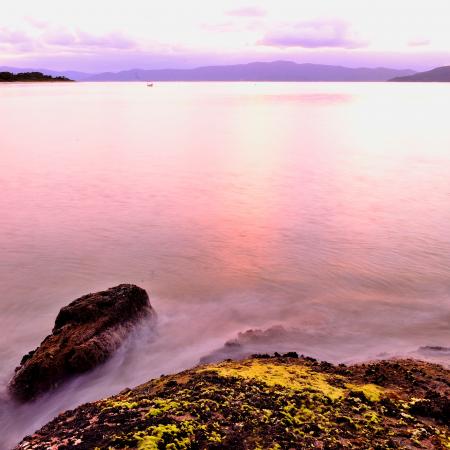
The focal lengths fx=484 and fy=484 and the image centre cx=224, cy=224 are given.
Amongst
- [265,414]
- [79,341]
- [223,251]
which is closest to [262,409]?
[265,414]

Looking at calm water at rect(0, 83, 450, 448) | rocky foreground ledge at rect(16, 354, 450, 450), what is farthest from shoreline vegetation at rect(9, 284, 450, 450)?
calm water at rect(0, 83, 450, 448)

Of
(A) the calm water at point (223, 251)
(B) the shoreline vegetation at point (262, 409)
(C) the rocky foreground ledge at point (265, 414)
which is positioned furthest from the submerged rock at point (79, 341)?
(C) the rocky foreground ledge at point (265, 414)

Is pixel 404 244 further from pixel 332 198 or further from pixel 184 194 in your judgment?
pixel 184 194

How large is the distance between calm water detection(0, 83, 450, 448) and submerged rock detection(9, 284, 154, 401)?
11.4 inches

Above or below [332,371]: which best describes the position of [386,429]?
above

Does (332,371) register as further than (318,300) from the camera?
No

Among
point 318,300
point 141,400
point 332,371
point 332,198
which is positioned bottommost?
point 332,198

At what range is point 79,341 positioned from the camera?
9.36 metres

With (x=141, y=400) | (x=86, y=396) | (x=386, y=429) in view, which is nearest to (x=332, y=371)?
(x=386, y=429)

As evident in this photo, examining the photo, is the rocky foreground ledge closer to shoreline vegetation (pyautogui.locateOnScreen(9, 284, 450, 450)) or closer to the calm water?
shoreline vegetation (pyautogui.locateOnScreen(9, 284, 450, 450))

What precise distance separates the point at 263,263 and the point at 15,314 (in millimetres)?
7475

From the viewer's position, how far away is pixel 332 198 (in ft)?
81.9

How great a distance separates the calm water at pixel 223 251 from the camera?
1062cm

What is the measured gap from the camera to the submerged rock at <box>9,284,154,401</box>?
8781mm
